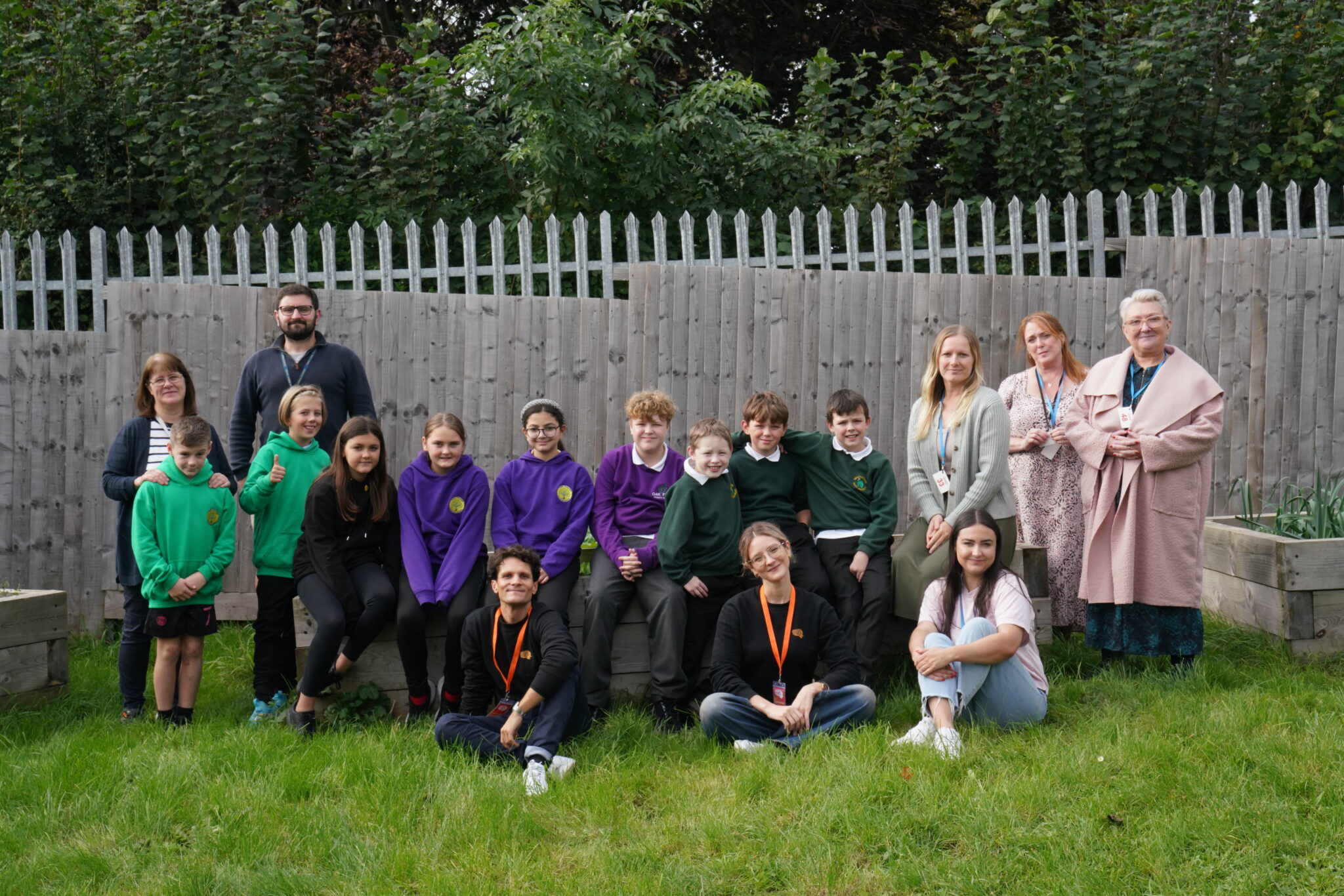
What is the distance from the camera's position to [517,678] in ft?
14.3

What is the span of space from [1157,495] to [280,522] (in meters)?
3.87

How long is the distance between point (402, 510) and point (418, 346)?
1.74 meters

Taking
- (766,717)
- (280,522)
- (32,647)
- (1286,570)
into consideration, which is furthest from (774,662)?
(32,647)

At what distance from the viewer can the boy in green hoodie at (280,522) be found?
491cm

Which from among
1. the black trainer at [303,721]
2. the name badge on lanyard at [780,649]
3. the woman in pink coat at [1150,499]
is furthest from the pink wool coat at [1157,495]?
the black trainer at [303,721]

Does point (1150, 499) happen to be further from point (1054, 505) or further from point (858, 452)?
point (858, 452)

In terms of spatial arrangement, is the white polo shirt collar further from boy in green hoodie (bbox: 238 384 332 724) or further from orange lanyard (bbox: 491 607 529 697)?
boy in green hoodie (bbox: 238 384 332 724)

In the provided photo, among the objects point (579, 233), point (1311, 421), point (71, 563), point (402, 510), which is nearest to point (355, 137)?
point (579, 233)

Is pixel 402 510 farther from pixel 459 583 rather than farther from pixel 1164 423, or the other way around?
pixel 1164 423

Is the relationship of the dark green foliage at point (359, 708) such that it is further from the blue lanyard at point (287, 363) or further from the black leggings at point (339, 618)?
the blue lanyard at point (287, 363)

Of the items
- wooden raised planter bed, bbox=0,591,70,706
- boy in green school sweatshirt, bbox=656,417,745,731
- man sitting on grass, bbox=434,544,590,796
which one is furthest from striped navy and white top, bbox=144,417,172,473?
boy in green school sweatshirt, bbox=656,417,745,731

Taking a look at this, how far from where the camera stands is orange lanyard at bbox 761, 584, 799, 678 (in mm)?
4395

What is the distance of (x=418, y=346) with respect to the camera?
20.7 feet

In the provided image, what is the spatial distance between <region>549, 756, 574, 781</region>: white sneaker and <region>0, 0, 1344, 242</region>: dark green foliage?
5101 mm
